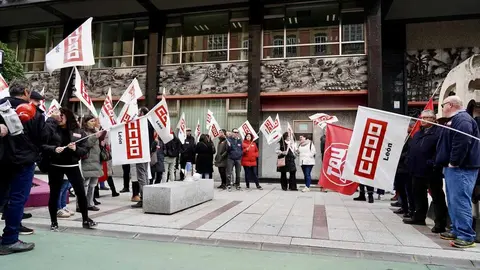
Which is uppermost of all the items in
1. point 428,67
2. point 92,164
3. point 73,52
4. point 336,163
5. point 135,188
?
point 428,67

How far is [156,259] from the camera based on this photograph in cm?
414

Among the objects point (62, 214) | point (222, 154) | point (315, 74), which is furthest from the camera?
point (315, 74)

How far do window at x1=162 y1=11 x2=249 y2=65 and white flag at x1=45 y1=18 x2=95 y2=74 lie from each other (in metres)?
10.1

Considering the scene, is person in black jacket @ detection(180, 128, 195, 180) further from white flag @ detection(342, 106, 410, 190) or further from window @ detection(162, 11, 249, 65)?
white flag @ detection(342, 106, 410, 190)

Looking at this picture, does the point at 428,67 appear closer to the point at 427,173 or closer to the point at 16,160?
the point at 427,173

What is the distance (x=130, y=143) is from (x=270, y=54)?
11314mm

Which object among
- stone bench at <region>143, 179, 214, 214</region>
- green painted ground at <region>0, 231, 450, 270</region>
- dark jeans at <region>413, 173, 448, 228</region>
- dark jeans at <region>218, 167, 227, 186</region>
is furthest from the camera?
dark jeans at <region>218, 167, 227, 186</region>

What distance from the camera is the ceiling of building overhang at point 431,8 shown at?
16359mm

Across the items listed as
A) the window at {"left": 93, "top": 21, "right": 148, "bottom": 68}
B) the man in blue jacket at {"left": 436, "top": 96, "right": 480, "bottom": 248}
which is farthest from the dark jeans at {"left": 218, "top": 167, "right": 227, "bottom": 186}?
the window at {"left": 93, "top": 21, "right": 148, "bottom": 68}

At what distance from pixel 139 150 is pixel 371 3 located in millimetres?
13148

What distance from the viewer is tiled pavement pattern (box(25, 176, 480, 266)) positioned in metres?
4.85

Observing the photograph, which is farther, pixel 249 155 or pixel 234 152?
pixel 249 155

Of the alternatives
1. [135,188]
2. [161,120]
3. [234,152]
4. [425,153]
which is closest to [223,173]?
[234,152]

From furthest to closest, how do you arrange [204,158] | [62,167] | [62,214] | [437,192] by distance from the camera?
[204,158] → [62,214] → [437,192] → [62,167]
